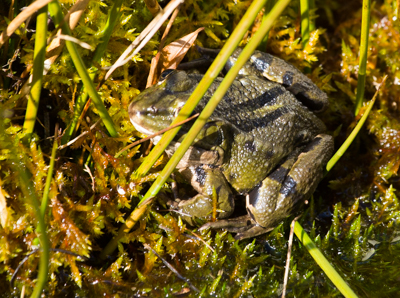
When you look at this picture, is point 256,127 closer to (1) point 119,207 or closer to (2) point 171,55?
(2) point 171,55

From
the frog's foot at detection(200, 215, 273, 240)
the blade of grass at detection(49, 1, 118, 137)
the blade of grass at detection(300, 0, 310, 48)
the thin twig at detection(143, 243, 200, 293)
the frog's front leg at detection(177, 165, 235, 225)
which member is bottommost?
the thin twig at detection(143, 243, 200, 293)

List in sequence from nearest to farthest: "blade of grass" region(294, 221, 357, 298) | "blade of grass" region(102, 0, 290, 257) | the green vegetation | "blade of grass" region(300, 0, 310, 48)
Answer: "blade of grass" region(102, 0, 290, 257), "blade of grass" region(294, 221, 357, 298), the green vegetation, "blade of grass" region(300, 0, 310, 48)

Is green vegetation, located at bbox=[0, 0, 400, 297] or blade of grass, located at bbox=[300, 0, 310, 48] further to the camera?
blade of grass, located at bbox=[300, 0, 310, 48]

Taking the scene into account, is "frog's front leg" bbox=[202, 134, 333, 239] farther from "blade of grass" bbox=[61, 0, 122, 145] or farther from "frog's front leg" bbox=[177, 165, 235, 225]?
"blade of grass" bbox=[61, 0, 122, 145]

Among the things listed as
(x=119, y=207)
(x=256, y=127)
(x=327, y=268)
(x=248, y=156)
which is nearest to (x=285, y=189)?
(x=248, y=156)

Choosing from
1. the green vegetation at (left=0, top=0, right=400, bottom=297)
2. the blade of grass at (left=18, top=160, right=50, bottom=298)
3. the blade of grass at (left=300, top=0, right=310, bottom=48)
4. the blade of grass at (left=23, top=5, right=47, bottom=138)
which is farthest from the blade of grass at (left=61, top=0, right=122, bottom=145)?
the blade of grass at (left=300, top=0, right=310, bottom=48)

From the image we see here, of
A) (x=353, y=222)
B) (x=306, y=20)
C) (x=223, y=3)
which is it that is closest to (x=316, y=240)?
(x=353, y=222)

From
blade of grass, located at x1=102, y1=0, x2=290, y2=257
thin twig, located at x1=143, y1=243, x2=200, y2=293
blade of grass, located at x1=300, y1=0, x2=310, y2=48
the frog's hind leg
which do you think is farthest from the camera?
blade of grass, located at x1=300, y1=0, x2=310, y2=48

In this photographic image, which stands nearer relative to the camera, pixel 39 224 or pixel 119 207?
pixel 39 224

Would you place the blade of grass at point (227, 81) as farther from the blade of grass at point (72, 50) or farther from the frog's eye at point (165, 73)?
the frog's eye at point (165, 73)

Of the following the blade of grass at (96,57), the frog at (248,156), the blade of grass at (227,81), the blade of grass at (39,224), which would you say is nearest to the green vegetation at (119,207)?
the blade of grass at (96,57)
